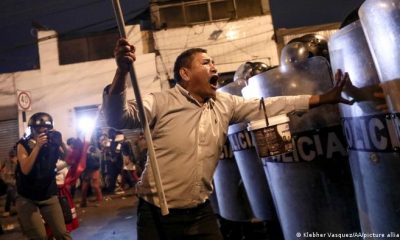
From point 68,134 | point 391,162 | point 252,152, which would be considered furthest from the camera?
point 68,134

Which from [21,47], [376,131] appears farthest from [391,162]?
[21,47]

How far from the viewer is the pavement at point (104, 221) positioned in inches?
254

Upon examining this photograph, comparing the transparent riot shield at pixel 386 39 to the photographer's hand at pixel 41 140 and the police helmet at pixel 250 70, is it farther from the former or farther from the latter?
the photographer's hand at pixel 41 140

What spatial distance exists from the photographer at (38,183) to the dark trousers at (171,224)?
2.26 m

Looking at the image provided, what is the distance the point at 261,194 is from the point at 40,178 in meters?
2.61

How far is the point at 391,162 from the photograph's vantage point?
202 centimetres

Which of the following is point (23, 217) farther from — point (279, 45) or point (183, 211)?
point (279, 45)

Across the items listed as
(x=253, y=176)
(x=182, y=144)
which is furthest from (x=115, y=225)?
(x=182, y=144)

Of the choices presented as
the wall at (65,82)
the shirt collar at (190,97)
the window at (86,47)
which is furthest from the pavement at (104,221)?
the window at (86,47)

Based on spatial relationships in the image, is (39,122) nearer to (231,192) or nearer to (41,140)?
(41,140)

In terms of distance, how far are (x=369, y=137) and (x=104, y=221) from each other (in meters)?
6.50

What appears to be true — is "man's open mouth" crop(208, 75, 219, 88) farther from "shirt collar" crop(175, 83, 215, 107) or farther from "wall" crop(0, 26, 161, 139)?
"wall" crop(0, 26, 161, 139)

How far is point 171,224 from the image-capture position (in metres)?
2.51

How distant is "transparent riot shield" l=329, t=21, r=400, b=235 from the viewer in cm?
203
